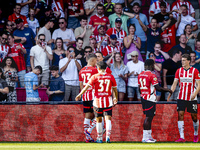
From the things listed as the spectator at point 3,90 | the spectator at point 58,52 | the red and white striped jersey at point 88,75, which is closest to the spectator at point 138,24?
the spectator at point 58,52

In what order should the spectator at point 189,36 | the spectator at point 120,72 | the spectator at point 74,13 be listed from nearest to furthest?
the spectator at point 120,72 → the spectator at point 189,36 → the spectator at point 74,13

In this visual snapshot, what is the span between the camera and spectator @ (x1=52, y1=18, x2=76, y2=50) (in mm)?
12711

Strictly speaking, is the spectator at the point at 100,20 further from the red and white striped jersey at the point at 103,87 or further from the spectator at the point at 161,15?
the red and white striped jersey at the point at 103,87

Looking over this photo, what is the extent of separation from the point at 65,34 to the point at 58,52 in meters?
0.85

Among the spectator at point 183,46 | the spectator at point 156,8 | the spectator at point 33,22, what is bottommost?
the spectator at point 183,46

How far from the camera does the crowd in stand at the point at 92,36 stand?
11703 millimetres

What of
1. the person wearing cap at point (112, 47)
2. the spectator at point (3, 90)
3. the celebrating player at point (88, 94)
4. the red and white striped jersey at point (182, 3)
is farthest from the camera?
the red and white striped jersey at point (182, 3)

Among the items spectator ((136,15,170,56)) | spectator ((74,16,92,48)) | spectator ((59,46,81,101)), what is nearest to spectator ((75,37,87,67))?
spectator ((59,46,81,101))

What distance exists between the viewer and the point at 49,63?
480 inches

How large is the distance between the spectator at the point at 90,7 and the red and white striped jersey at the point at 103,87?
231 inches

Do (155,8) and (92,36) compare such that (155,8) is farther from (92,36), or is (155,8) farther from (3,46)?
(3,46)

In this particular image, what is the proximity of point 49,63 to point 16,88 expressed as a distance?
2.27 meters

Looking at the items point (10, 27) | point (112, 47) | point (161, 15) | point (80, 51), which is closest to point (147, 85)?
point (112, 47)

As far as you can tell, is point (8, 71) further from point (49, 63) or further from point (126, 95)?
point (126, 95)
